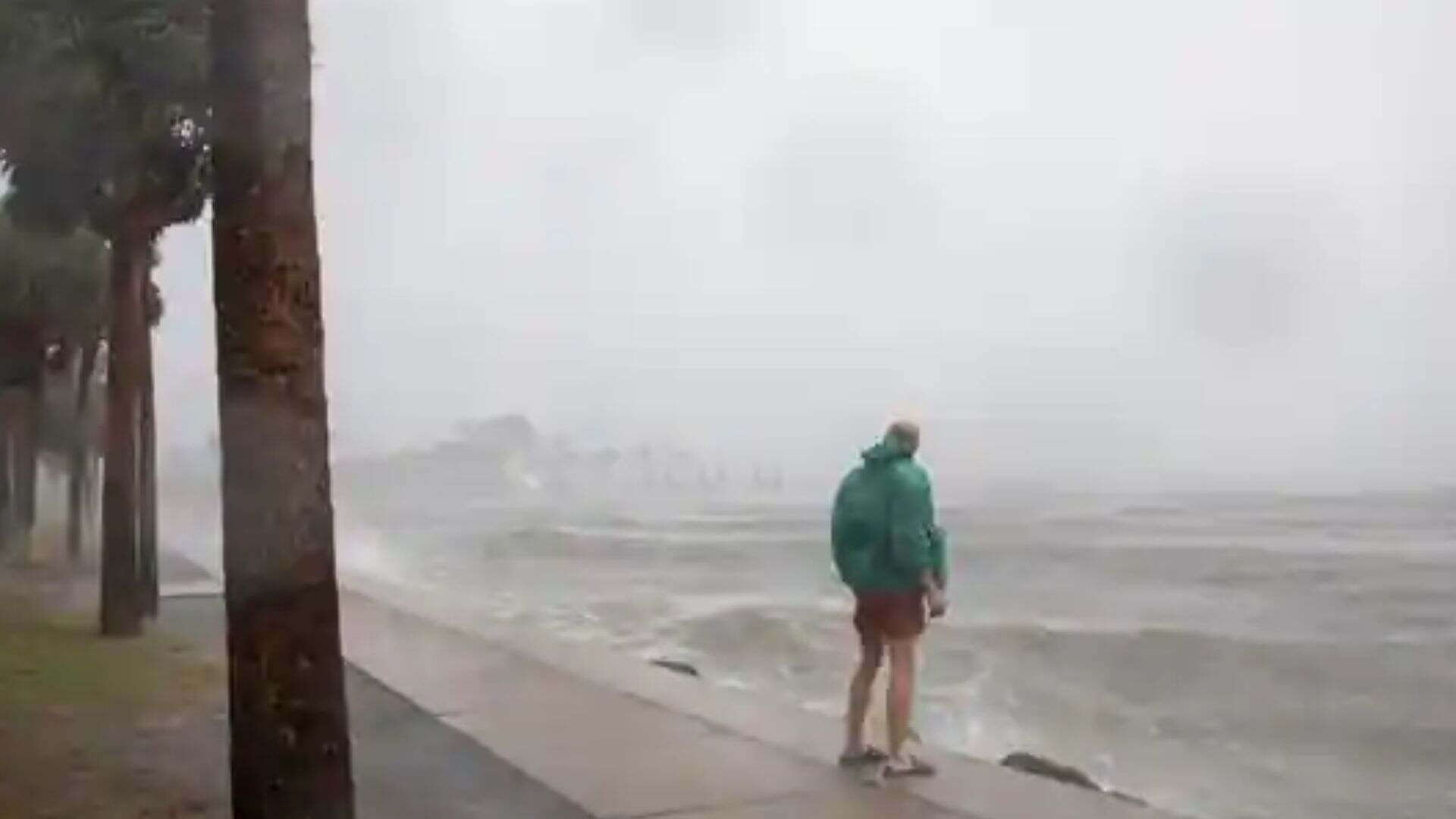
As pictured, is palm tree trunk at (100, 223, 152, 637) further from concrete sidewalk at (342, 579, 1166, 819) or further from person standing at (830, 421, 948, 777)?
person standing at (830, 421, 948, 777)

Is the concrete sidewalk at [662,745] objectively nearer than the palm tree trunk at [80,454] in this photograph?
Yes

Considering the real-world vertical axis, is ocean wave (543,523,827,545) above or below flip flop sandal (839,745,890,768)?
below

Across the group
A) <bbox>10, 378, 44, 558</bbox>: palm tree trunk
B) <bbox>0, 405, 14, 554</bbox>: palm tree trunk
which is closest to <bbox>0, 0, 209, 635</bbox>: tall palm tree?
<bbox>10, 378, 44, 558</bbox>: palm tree trunk

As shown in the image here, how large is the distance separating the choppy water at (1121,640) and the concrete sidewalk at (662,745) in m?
3.33

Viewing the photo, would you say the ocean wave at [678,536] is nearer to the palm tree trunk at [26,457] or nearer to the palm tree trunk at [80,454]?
the palm tree trunk at [80,454]

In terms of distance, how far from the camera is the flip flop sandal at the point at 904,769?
26.2 feet

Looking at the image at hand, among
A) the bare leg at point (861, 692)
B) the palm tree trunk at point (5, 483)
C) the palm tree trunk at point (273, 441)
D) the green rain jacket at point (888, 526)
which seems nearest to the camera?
the palm tree trunk at point (273, 441)

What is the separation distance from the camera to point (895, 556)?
7.81m

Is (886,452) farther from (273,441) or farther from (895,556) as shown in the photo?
(273,441)

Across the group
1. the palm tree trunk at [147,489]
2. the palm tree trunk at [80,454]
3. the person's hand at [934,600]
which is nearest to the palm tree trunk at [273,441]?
the person's hand at [934,600]

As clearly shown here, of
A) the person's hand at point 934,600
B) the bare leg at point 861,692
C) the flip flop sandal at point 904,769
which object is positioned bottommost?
the flip flop sandal at point 904,769

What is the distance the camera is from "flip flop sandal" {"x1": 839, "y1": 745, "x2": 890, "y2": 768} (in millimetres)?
8219

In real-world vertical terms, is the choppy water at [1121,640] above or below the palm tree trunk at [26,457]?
below

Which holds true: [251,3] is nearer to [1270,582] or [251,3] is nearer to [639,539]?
[1270,582]
